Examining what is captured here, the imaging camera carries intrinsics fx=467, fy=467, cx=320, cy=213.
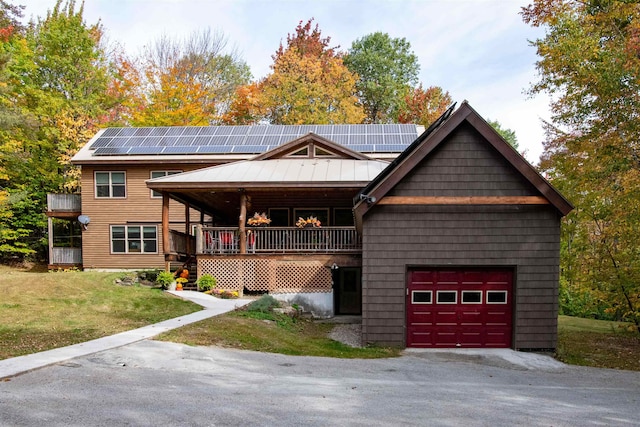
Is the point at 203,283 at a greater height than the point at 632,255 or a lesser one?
lesser

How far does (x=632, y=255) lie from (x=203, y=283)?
46.1 feet

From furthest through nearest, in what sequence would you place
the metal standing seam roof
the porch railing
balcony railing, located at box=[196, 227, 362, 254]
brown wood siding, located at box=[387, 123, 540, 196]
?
1. the porch railing
2. balcony railing, located at box=[196, 227, 362, 254]
3. the metal standing seam roof
4. brown wood siding, located at box=[387, 123, 540, 196]

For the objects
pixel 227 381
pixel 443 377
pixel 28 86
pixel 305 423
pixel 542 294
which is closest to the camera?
pixel 305 423

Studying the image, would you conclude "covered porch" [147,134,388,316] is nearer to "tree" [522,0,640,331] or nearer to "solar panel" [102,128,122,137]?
"tree" [522,0,640,331]

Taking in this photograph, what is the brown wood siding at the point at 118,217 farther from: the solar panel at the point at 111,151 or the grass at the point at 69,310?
the grass at the point at 69,310

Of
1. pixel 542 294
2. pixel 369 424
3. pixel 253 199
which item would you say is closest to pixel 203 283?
pixel 253 199

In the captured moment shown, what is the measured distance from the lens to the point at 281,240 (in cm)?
1803

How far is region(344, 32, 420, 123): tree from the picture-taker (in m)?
44.2

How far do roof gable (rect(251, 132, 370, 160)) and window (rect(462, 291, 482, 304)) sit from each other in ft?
29.7

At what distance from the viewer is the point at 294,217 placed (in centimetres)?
2080

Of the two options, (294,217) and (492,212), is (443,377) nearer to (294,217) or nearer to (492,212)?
(492,212)

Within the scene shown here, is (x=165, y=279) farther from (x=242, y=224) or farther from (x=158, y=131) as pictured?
(x=158, y=131)

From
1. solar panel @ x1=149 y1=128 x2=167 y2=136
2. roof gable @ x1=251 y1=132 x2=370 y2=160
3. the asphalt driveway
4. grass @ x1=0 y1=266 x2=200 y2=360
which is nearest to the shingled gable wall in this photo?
the asphalt driveway

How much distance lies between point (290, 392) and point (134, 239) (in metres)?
19.0
